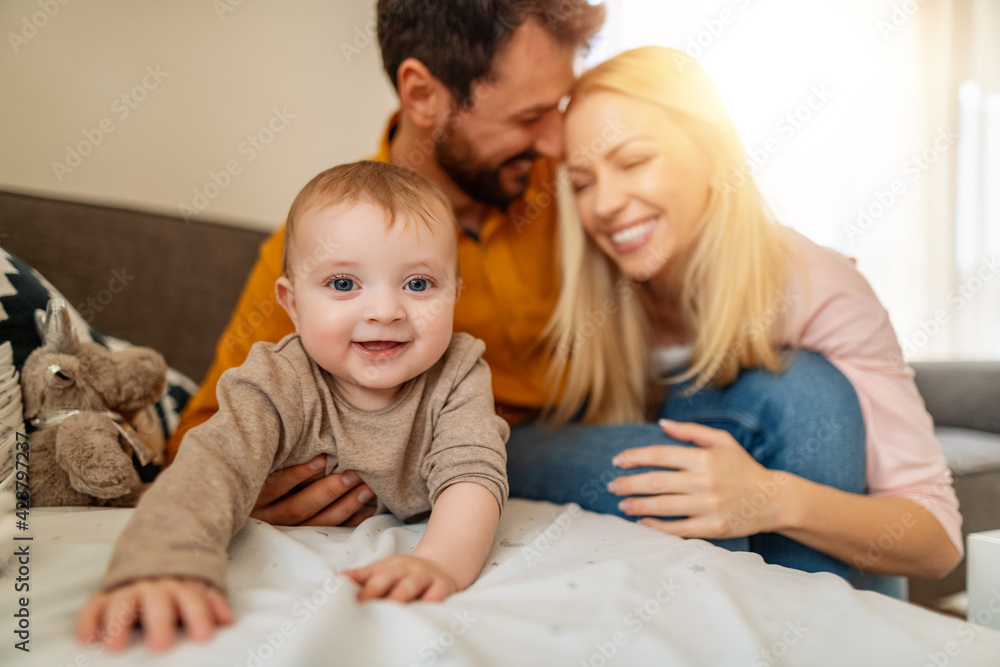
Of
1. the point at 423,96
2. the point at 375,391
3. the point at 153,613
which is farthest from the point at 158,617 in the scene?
the point at 423,96

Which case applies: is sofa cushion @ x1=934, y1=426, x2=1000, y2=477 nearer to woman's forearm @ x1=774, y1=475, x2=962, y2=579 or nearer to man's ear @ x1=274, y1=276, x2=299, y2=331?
woman's forearm @ x1=774, y1=475, x2=962, y2=579

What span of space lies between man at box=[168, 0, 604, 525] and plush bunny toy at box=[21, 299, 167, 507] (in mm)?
339

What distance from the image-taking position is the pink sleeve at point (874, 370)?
0.99 metres

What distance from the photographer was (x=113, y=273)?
1.30 meters

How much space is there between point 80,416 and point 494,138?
3.03ft

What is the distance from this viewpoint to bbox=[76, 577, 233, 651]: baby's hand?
436mm

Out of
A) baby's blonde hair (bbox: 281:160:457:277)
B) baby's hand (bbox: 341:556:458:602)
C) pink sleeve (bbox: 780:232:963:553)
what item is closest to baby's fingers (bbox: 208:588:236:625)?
baby's hand (bbox: 341:556:458:602)

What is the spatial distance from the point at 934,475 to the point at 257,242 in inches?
60.3

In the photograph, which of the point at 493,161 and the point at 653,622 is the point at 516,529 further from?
the point at 493,161

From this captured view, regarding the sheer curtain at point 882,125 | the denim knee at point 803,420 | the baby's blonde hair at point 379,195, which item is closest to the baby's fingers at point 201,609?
the baby's blonde hair at point 379,195

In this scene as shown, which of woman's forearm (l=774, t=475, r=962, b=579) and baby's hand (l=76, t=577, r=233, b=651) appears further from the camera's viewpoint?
woman's forearm (l=774, t=475, r=962, b=579)

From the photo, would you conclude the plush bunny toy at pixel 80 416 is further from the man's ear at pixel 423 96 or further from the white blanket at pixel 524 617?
the man's ear at pixel 423 96

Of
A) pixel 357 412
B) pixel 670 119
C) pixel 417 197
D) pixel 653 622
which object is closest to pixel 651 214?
pixel 670 119

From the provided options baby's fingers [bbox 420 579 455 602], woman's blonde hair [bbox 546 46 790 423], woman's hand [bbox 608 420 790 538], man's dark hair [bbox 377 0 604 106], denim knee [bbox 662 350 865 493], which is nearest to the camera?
baby's fingers [bbox 420 579 455 602]
